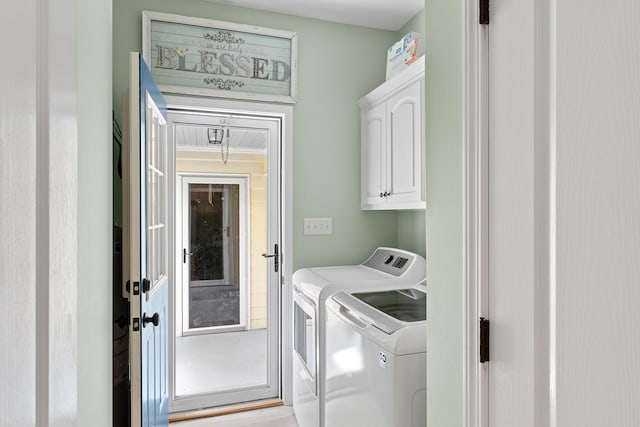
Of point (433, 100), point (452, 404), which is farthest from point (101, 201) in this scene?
point (452, 404)

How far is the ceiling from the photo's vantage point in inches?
95.3

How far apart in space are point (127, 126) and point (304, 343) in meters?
1.55

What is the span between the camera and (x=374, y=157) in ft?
8.24

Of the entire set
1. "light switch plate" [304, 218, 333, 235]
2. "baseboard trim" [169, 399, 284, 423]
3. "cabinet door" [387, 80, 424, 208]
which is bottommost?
"baseboard trim" [169, 399, 284, 423]

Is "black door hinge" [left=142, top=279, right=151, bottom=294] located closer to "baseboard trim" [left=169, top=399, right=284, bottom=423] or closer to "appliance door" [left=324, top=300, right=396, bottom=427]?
"appliance door" [left=324, top=300, right=396, bottom=427]

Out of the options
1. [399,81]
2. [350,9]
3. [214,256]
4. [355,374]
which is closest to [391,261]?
[355,374]

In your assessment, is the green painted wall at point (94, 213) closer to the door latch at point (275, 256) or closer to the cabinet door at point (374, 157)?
the door latch at point (275, 256)

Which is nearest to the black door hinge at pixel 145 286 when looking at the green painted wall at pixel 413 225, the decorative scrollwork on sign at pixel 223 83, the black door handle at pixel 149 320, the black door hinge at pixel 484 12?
the black door handle at pixel 149 320

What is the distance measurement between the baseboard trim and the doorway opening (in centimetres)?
5

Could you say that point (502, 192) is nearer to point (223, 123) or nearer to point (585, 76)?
point (585, 76)

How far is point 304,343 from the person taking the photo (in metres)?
2.24

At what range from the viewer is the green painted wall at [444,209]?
1046mm

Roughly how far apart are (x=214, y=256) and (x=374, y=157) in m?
1.34

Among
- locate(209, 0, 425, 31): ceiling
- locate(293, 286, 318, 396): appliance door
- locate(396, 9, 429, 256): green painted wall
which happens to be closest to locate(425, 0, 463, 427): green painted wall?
locate(293, 286, 318, 396): appliance door
